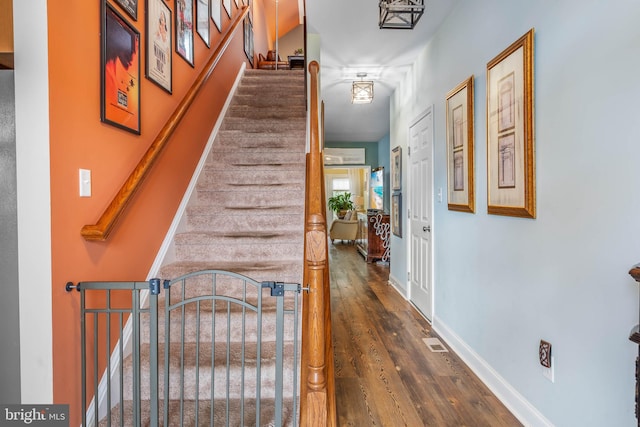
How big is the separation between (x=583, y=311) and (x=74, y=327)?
2122 mm

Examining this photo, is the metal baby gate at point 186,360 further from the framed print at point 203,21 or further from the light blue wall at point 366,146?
the light blue wall at point 366,146

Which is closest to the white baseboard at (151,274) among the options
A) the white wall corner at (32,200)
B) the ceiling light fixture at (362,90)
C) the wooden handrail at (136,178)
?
the white wall corner at (32,200)

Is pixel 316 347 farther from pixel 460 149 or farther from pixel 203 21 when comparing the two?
pixel 203 21

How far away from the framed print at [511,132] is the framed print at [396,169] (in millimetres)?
2427

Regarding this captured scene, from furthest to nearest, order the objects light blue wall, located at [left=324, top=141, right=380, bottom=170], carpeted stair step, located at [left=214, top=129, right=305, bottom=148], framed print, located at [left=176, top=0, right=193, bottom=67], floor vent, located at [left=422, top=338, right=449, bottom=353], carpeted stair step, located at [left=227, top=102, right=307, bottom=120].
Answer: light blue wall, located at [left=324, top=141, right=380, bottom=170] → carpeted stair step, located at [left=227, top=102, right=307, bottom=120] → carpeted stair step, located at [left=214, top=129, right=305, bottom=148] → floor vent, located at [left=422, top=338, right=449, bottom=353] → framed print, located at [left=176, top=0, right=193, bottom=67]

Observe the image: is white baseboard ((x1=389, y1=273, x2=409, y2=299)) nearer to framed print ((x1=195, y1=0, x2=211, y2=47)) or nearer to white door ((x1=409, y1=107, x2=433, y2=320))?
white door ((x1=409, y1=107, x2=433, y2=320))

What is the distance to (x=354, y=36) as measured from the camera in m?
3.24

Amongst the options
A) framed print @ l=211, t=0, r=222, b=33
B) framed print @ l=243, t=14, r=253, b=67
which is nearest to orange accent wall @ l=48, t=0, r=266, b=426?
framed print @ l=211, t=0, r=222, b=33

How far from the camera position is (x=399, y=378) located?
90.7 inches

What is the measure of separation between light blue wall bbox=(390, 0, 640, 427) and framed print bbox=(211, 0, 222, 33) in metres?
2.42

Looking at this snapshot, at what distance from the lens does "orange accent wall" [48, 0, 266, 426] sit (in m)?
1.35

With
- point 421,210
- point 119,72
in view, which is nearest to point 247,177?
point 119,72

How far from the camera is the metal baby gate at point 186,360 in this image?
1369 mm

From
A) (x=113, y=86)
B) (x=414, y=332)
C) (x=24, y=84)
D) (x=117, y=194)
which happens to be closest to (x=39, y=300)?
(x=117, y=194)
